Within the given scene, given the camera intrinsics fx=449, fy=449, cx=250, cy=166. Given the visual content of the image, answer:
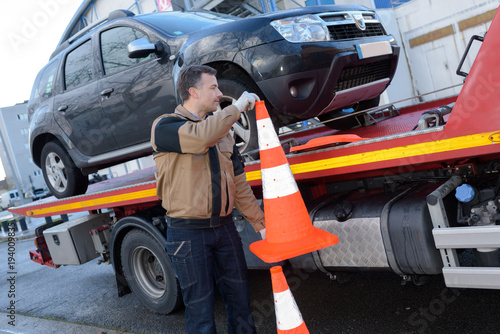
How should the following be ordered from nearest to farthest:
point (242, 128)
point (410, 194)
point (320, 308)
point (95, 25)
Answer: point (410, 194) < point (242, 128) < point (320, 308) < point (95, 25)

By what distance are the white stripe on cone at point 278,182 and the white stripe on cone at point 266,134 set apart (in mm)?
135

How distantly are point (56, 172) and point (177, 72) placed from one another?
252 centimetres

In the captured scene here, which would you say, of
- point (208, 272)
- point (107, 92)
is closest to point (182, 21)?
point (107, 92)

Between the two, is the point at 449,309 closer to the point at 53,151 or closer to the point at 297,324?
the point at 297,324

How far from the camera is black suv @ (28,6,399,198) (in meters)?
3.27

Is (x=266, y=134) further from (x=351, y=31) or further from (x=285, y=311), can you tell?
(x=351, y=31)

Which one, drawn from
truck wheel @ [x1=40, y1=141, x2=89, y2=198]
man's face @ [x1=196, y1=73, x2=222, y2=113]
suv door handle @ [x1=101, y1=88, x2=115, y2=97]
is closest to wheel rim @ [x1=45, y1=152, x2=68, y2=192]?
truck wheel @ [x1=40, y1=141, x2=89, y2=198]

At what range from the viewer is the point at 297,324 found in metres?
2.45

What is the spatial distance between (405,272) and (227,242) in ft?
3.66

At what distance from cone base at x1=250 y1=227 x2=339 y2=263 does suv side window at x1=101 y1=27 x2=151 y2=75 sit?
2.53 m

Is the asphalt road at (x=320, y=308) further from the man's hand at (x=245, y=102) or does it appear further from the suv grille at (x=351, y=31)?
the suv grille at (x=351, y=31)

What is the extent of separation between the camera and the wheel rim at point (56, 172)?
536 centimetres

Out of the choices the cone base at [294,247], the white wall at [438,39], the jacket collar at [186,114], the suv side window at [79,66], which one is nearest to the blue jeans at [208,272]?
the cone base at [294,247]

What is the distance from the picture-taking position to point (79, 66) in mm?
4902
